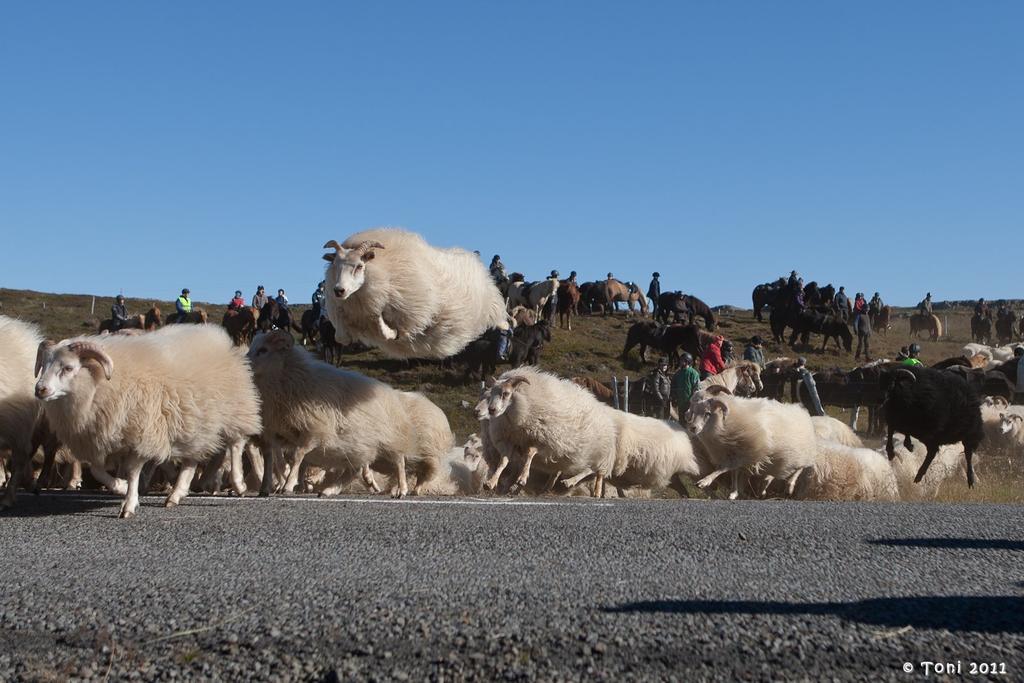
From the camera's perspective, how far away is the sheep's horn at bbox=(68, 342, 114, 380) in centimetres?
943

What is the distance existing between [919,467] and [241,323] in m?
19.7

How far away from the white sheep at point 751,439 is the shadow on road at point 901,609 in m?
9.42

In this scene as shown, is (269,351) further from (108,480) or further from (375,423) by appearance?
(108,480)

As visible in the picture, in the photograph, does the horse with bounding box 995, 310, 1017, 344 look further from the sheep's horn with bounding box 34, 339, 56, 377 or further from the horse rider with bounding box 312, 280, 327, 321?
the sheep's horn with bounding box 34, 339, 56, 377

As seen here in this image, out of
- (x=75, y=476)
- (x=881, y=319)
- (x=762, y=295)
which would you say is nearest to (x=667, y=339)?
(x=762, y=295)

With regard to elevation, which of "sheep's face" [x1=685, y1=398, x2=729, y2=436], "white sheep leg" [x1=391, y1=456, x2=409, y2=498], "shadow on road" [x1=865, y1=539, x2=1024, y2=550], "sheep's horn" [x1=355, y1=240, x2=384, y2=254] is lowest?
"white sheep leg" [x1=391, y1=456, x2=409, y2=498]

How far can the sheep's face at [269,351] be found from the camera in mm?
12039

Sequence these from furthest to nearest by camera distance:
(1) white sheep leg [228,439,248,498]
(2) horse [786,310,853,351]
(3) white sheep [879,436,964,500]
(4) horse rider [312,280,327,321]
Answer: (2) horse [786,310,853,351], (4) horse rider [312,280,327,321], (3) white sheep [879,436,964,500], (1) white sheep leg [228,439,248,498]

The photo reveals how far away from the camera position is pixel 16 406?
10203mm

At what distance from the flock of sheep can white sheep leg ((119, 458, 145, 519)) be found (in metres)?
0.02

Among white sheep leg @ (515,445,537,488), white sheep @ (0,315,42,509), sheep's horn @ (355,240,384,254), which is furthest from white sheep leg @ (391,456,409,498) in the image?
white sheep @ (0,315,42,509)

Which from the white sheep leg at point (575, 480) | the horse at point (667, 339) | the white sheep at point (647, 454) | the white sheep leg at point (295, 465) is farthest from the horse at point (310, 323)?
the white sheep leg at point (295, 465)

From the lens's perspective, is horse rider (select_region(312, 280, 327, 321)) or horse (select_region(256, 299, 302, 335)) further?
horse (select_region(256, 299, 302, 335))

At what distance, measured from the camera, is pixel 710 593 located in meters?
5.57
